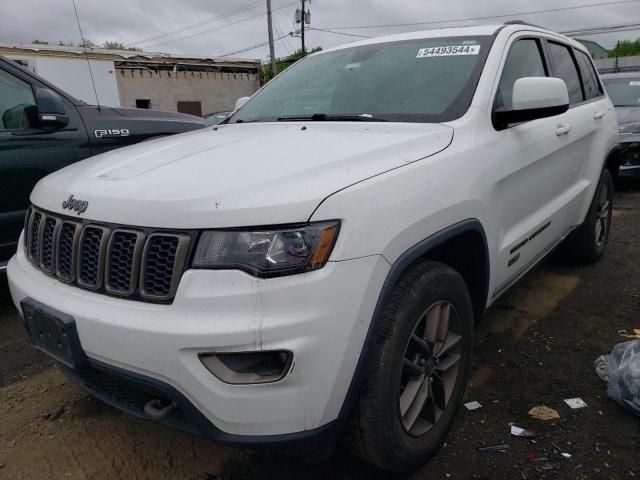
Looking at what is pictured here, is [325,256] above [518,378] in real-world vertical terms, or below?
above

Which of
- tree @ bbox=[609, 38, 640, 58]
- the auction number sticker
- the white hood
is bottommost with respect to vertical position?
tree @ bbox=[609, 38, 640, 58]

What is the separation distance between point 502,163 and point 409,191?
806 mm

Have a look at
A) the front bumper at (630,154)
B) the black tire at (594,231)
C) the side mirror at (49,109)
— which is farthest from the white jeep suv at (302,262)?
the front bumper at (630,154)

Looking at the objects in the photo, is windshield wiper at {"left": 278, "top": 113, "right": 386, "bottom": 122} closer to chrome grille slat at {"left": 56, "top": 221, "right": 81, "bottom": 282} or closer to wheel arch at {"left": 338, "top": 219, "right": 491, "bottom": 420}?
wheel arch at {"left": 338, "top": 219, "right": 491, "bottom": 420}

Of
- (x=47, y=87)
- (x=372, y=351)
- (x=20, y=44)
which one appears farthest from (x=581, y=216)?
(x=20, y=44)

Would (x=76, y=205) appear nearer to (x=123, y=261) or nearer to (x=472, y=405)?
(x=123, y=261)

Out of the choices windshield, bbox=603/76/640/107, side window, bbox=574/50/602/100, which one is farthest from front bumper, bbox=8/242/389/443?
windshield, bbox=603/76/640/107

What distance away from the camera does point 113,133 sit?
415 cm

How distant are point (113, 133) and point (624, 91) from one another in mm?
8232

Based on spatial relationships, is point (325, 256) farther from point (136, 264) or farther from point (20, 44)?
point (20, 44)

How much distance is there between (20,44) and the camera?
19203 millimetres

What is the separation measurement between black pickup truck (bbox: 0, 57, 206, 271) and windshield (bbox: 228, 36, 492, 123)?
1346 millimetres

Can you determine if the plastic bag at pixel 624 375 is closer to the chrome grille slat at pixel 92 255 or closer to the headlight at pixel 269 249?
the headlight at pixel 269 249

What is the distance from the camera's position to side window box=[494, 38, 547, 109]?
271 centimetres
